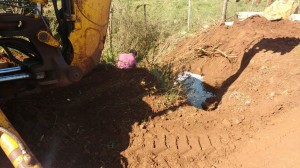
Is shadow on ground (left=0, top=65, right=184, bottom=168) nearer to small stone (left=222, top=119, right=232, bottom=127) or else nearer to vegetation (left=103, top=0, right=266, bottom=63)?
small stone (left=222, top=119, right=232, bottom=127)

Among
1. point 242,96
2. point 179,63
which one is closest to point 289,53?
point 242,96

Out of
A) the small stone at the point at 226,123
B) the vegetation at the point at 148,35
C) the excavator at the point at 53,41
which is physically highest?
the excavator at the point at 53,41

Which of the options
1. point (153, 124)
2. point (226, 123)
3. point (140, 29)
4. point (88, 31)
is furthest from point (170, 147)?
point (140, 29)

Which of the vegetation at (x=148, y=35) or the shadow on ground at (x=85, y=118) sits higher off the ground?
the vegetation at (x=148, y=35)

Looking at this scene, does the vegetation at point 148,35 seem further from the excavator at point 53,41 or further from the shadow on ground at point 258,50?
the excavator at point 53,41

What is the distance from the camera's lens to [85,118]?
4.61 meters

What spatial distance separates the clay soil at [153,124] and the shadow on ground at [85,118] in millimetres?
12

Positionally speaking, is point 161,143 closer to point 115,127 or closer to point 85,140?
point 115,127

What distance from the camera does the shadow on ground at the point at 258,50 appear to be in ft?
23.9

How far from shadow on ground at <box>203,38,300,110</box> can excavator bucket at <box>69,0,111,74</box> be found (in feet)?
11.0

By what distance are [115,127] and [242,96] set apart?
298 cm

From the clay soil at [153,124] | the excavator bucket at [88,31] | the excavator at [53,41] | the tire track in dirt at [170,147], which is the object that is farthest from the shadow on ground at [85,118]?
the excavator bucket at [88,31]

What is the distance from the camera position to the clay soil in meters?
4.15

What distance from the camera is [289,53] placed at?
7672 mm
